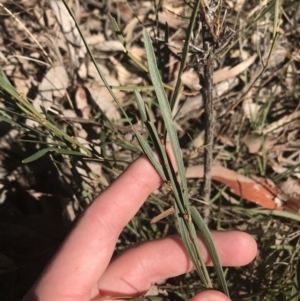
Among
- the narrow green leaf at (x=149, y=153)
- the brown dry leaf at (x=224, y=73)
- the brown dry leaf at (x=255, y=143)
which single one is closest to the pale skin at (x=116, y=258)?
the narrow green leaf at (x=149, y=153)

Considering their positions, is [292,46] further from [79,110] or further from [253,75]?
[79,110]

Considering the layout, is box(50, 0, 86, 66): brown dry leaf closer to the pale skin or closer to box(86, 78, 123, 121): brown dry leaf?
box(86, 78, 123, 121): brown dry leaf

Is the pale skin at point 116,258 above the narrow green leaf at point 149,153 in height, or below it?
below

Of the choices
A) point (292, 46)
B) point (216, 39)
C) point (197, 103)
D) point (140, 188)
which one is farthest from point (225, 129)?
point (216, 39)

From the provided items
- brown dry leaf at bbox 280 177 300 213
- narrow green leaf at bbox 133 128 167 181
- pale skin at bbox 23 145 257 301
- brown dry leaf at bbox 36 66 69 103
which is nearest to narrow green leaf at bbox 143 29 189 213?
narrow green leaf at bbox 133 128 167 181

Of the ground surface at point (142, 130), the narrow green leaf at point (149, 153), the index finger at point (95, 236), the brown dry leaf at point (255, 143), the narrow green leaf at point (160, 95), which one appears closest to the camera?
the narrow green leaf at point (160, 95)

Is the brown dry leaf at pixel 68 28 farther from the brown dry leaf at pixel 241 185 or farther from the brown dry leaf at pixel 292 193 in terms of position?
the brown dry leaf at pixel 292 193
